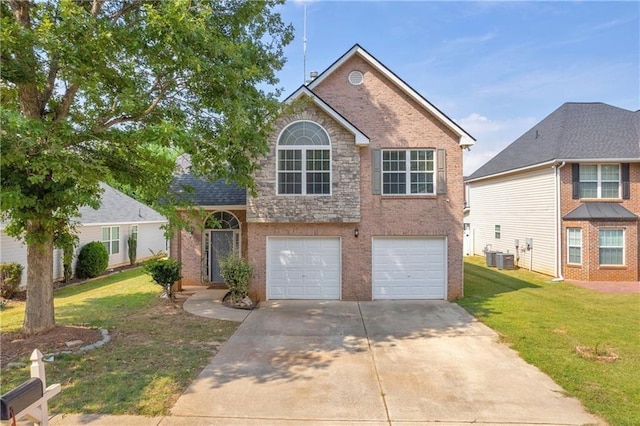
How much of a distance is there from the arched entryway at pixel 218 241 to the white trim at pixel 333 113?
5567 millimetres

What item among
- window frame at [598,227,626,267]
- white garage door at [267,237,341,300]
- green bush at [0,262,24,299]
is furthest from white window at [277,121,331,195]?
window frame at [598,227,626,267]

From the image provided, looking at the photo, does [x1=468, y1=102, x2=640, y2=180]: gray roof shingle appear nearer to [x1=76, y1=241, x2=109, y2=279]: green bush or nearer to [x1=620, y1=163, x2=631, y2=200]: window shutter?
[x1=620, y1=163, x2=631, y2=200]: window shutter

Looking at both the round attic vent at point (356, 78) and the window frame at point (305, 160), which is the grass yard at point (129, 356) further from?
the round attic vent at point (356, 78)

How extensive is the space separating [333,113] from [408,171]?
3.30 meters

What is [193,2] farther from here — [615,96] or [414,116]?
[615,96]

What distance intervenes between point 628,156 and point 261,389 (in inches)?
727

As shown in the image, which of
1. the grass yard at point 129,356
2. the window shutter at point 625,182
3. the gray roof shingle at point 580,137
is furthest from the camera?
the gray roof shingle at point 580,137

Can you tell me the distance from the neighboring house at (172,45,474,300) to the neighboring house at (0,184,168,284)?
18.7 ft

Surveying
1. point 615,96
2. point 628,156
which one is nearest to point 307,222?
point 628,156

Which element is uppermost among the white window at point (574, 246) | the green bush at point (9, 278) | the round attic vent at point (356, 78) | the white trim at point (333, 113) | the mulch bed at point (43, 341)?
the round attic vent at point (356, 78)

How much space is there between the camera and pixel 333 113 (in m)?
12.3

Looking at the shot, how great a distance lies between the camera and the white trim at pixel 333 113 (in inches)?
480

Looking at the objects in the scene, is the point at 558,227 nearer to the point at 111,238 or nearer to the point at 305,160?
the point at 305,160

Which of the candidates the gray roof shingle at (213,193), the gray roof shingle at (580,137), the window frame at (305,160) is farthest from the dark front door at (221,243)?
the gray roof shingle at (580,137)
